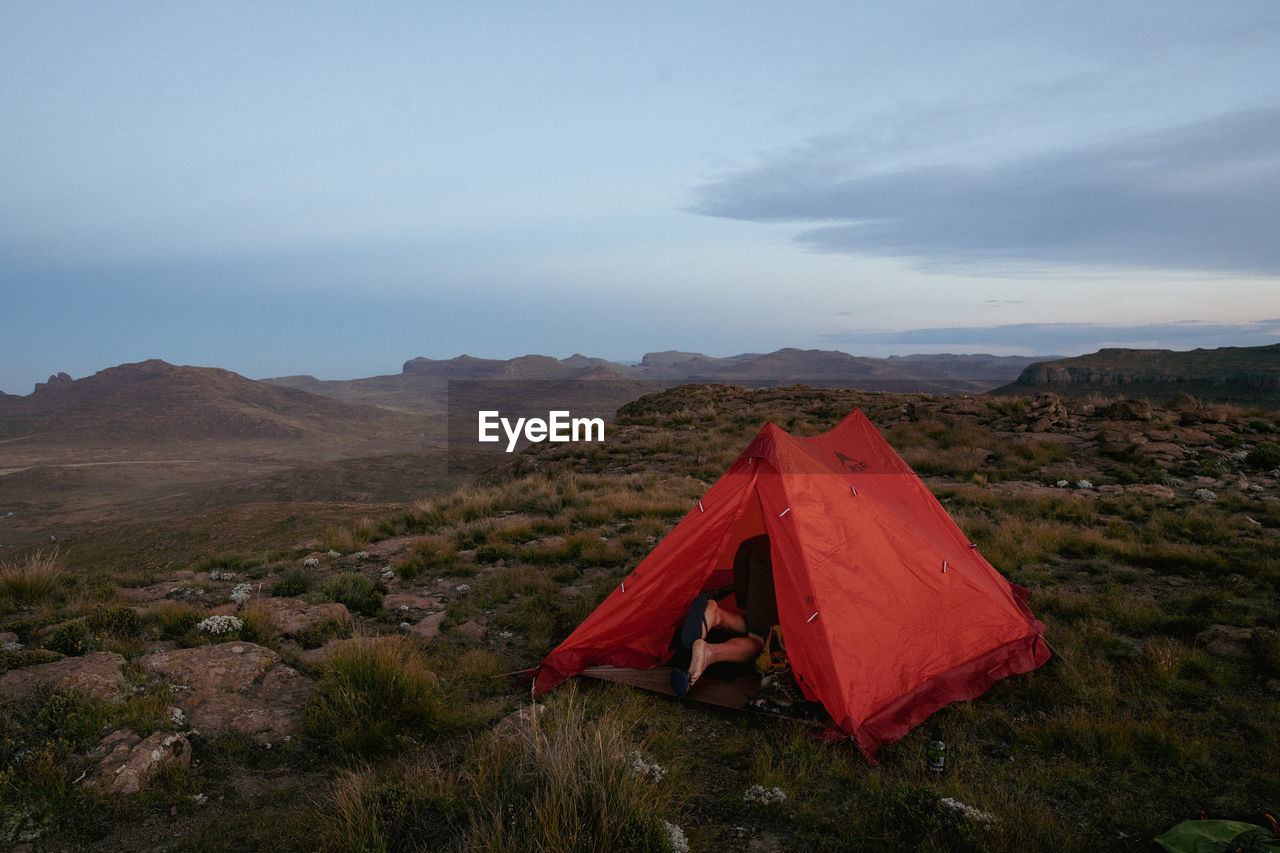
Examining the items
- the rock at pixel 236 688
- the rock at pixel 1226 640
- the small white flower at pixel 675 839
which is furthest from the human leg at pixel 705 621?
the rock at pixel 1226 640

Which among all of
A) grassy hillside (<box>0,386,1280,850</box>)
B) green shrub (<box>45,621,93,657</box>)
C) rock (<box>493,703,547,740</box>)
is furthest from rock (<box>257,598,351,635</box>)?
rock (<box>493,703,547,740</box>)

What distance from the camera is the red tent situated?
17.2 ft

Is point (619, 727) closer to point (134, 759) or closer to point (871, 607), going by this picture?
point (871, 607)

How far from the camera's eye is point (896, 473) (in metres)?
7.62

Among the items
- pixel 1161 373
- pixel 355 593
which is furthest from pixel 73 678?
pixel 1161 373

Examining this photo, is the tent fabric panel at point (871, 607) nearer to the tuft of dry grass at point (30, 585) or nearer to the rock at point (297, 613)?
the rock at point (297, 613)

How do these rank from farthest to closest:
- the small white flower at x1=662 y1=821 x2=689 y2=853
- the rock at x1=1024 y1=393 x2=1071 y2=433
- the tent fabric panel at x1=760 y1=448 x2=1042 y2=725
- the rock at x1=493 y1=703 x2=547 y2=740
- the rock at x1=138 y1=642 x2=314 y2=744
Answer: the rock at x1=1024 y1=393 x2=1071 y2=433 < the tent fabric panel at x1=760 y1=448 x2=1042 y2=725 < the rock at x1=138 y1=642 x2=314 y2=744 < the rock at x1=493 y1=703 x2=547 y2=740 < the small white flower at x1=662 y1=821 x2=689 y2=853

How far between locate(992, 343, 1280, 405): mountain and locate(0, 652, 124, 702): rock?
126 feet

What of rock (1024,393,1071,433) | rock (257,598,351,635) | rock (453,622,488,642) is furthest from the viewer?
rock (1024,393,1071,433)

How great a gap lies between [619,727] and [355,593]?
194 inches

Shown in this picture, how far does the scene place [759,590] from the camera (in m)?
6.62

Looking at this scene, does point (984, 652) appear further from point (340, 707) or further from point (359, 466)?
point (359, 466)

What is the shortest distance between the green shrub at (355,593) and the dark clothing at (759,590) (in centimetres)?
445

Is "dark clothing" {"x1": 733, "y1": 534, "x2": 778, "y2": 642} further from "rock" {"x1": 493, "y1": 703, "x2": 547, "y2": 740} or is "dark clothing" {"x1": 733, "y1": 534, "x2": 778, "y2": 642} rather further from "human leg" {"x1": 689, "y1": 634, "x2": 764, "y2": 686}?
"rock" {"x1": 493, "y1": 703, "x2": 547, "y2": 740}
